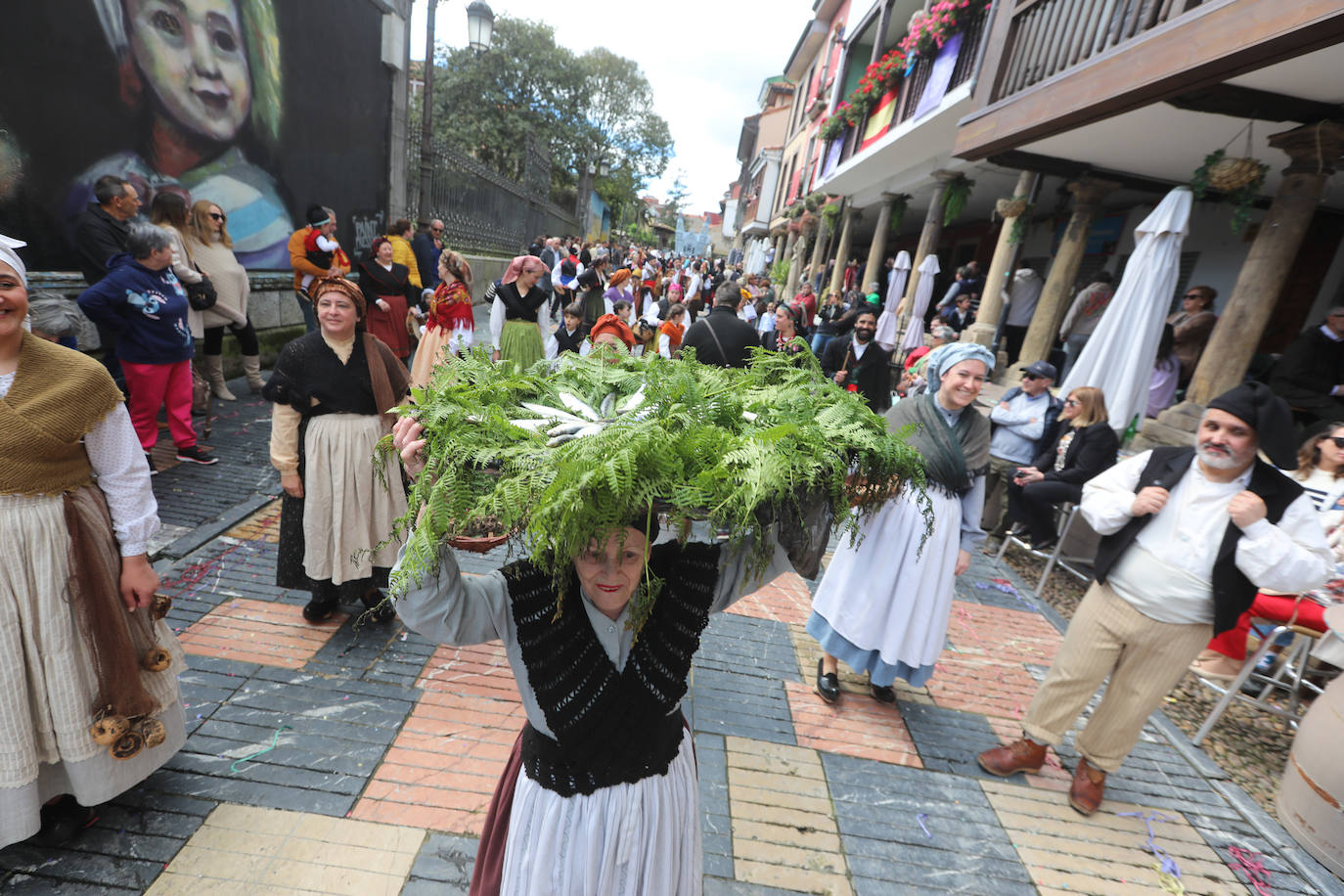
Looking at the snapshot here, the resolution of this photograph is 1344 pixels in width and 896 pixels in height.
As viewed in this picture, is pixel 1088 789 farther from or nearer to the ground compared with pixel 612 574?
nearer to the ground

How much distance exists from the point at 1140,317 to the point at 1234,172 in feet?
4.77

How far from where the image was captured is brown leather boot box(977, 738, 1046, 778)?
3.44m

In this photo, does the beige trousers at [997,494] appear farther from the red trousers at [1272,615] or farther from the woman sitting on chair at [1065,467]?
the red trousers at [1272,615]

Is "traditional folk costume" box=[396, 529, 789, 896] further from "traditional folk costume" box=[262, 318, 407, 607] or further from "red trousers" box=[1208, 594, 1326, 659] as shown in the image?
"red trousers" box=[1208, 594, 1326, 659]

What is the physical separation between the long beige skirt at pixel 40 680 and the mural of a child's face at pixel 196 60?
7.00m

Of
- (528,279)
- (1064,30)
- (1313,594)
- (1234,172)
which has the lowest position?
(1313,594)

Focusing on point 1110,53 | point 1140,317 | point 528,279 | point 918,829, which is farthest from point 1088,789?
point 1110,53

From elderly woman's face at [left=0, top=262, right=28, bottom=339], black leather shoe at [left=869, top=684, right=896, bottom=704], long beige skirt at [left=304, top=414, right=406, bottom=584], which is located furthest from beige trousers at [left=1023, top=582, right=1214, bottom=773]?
elderly woman's face at [left=0, top=262, right=28, bottom=339]

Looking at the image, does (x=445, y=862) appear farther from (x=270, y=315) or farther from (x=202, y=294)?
(x=270, y=315)

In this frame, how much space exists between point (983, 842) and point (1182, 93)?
5.93 meters

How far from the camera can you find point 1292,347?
601 cm

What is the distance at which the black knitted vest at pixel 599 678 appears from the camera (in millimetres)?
1660

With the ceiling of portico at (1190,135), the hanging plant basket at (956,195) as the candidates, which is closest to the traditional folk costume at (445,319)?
the ceiling of portico at (1190,135)

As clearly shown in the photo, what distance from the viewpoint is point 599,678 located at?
167 cm
